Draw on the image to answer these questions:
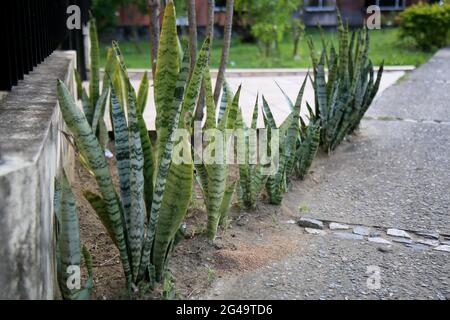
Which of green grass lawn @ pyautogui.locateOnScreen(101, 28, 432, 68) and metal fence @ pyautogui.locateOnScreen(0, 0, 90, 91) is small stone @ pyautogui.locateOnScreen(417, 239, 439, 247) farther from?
green grass lawn @ pyautogui.locateOnScreen(101, 28, 432, 68)

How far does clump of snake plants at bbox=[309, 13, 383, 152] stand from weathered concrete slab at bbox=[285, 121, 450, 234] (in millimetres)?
218

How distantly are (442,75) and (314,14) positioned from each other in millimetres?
10712

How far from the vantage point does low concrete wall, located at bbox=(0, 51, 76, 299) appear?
1783 mm

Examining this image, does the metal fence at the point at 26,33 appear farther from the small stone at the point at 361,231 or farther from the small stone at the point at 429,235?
the small stone at the point at 429,235

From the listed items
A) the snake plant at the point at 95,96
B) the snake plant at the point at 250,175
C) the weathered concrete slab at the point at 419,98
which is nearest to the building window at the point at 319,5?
the weathered concrete slab at the point at 419,98

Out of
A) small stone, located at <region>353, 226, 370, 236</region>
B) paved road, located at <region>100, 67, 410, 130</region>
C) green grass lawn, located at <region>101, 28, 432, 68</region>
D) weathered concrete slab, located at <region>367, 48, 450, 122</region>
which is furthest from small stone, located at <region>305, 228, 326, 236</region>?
green grass lawn, located at <region>101, 28, 432, 68</region>

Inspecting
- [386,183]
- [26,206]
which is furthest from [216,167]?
[386,183]

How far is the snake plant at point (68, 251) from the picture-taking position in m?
2.08

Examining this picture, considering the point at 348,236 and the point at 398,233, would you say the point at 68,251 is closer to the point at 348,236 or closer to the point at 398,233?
the point at 348,236

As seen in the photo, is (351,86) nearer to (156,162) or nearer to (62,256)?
(156,162)

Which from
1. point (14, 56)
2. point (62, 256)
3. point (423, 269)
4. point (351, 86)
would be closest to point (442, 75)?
point (351, 86)

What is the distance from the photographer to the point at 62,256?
2.16m

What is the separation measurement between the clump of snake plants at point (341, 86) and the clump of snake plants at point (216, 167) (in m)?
1.41

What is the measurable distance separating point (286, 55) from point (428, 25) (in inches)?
121
